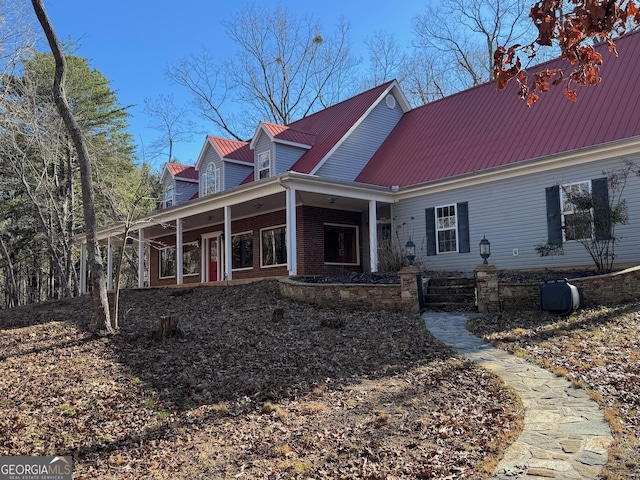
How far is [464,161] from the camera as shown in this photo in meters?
15.6

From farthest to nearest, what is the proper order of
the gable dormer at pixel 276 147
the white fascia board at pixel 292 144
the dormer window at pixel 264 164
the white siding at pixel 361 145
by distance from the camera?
1. the dormer window at pixel 264 164
2. the gable dormer at pixel 276 147
3. the white fascia board at pixel 292 144
4. the white siding at pixel 361 145

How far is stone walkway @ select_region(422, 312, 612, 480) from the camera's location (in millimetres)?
4051

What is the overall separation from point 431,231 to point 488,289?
17.5ft

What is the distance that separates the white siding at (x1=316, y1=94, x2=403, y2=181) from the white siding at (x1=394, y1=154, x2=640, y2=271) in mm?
3332

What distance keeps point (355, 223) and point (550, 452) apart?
559 inches

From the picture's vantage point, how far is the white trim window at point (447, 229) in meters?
15.2

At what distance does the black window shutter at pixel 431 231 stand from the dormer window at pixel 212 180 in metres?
8.74

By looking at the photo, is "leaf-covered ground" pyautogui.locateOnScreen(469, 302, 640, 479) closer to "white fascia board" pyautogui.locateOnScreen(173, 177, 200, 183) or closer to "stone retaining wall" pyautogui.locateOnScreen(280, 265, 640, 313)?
"stone retaining wall" pyautogui.locateOnScreen(280, 265, 640, 313)

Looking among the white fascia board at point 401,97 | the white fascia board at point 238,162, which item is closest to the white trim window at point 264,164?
the white fascia board at point 238,162

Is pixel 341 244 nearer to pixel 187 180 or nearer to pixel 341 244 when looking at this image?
pixel 341 244

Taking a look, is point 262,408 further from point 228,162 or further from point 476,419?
point 228,162

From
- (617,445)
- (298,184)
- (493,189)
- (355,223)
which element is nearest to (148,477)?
(617,445)

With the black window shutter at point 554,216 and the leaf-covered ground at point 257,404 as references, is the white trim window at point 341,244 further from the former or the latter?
the leaf-covered ground at point 257,404

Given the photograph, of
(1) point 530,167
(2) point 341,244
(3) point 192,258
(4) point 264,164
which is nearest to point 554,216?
(1) point 530,167
